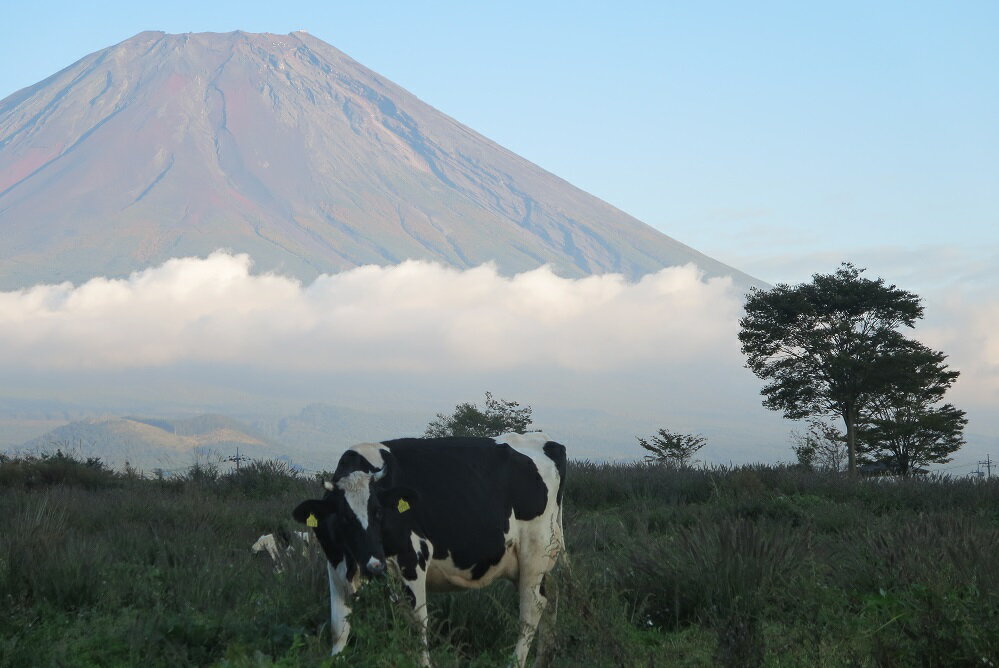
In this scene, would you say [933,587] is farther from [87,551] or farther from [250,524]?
[250,524]

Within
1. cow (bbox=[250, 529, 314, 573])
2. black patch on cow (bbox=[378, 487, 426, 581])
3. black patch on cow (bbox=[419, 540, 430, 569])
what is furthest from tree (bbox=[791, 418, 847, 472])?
black patch on cow (bbox=[378, 487, 426, 581])

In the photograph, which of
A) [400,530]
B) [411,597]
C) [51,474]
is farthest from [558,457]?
[51,474]

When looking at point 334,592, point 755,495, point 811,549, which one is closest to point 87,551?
point 334,592

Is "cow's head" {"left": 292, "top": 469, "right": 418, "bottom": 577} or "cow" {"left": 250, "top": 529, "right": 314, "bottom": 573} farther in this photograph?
"cow" {"left": 250, "top": 529, "right": 314, "bottom": 573}

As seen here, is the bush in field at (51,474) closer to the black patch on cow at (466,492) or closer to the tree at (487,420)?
the black patch on cow at (466,492)

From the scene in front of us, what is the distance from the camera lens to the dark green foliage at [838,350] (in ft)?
127

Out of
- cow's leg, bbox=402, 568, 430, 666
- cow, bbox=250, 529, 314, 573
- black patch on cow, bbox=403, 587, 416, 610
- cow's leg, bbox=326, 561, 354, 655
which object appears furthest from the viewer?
cow, bbox=250, 529, 314, 573

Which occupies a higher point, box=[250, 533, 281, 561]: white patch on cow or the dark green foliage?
the dark green foliage

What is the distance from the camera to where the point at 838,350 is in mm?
39719

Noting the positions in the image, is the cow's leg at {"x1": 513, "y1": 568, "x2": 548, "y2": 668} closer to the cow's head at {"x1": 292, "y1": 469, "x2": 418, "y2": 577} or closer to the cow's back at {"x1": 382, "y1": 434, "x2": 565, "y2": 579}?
the cow's back at {"x1": 382, "y1": 434, "x2": 565, "y2": 579}

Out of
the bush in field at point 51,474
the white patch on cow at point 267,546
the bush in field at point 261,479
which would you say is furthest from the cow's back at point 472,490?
the bush in field at point 51,474

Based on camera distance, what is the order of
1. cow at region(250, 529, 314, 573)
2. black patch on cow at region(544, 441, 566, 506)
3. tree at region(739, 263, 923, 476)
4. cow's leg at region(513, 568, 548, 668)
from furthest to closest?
tree at region(739, 263, 923, 476)
cow at region(250, 529, 314, 573)
black patch on cow at region(544, 441, 566, 506)
cow's leg at region(513, 568, 548, 668)

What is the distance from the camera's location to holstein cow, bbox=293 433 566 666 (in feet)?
22.7

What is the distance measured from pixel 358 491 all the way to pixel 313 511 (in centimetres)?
38
